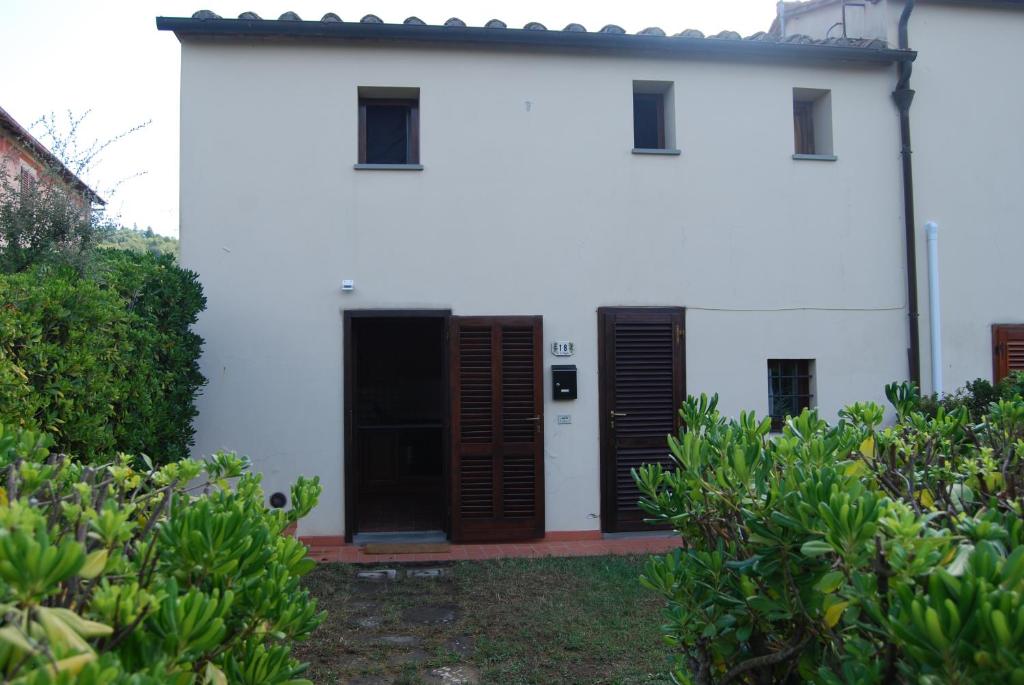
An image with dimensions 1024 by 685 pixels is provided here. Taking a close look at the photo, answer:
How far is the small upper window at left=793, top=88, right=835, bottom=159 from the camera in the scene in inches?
350

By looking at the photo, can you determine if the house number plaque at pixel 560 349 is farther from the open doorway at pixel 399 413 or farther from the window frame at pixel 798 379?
the open doorway at pixel 399 413

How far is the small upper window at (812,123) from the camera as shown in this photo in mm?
8891

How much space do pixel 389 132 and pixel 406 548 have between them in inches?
173

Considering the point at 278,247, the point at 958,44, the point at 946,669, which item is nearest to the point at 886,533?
the point at 946,669

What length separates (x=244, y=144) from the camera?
26.2ft

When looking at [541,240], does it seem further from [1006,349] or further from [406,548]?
[1006,349]

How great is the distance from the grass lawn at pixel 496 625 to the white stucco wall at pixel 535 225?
Result: 1391mm

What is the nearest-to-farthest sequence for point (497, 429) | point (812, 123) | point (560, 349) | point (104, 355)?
→ 1. point (104, 355)
2. point (497, 429)
3. point (560, 349)
4. point (812, 123)

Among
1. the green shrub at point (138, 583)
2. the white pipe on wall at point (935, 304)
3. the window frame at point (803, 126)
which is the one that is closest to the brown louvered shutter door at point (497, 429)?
the window frame at point (803, 126)

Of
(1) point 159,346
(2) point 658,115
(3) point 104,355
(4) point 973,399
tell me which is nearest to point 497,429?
(1) point 159,346

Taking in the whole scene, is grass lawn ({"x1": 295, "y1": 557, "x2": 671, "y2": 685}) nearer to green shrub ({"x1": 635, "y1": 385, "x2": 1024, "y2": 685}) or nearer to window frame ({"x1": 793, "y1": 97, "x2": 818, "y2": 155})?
green shrub ({"x1": 635, "y1": 385, "x2": 1024, "y2": 685})

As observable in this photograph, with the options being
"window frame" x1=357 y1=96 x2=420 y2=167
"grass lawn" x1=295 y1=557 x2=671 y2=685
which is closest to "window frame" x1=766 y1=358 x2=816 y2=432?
"grass lawn" x1=295 y1=557 x2=671 y2=685

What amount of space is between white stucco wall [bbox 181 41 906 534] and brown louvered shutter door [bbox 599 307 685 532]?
0.16 metres

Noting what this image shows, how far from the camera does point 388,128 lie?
855cm
